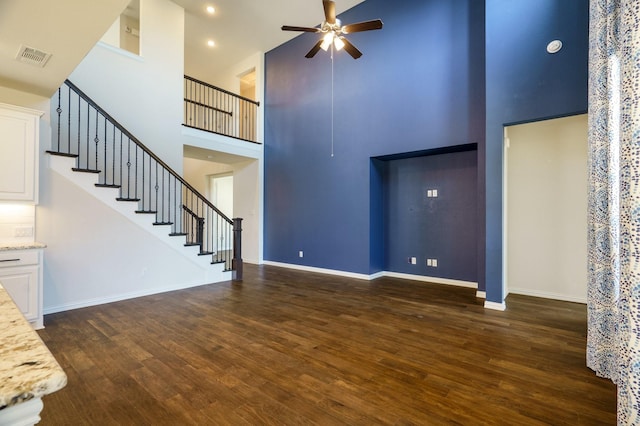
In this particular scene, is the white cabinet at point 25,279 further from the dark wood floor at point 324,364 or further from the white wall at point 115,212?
the white wall at point 115,212

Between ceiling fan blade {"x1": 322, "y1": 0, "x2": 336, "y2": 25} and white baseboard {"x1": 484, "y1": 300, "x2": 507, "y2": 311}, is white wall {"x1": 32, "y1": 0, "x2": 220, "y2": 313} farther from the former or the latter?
white baseboard {"x1": 484, "y1": 300, "x2": 507, "y2": 311}

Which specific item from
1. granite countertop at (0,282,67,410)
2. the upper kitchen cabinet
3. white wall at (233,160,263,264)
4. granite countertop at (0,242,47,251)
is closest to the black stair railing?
the upper kitchen cabinet

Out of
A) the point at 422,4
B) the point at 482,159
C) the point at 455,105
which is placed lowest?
the point at 482,159

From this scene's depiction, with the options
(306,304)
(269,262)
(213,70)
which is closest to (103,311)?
(306,304)

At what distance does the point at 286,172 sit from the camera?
6.89 m

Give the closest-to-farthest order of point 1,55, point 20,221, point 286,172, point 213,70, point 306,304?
point 1,55 < point 20,221 < point 306,304 < point 286,172 < point 213,70

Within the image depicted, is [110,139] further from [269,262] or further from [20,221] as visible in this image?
[269,262]

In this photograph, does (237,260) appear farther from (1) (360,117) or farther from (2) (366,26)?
(2) (366,26)

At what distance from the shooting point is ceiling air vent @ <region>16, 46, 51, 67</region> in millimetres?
2531

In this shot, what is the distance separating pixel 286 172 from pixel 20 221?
14.9 ft

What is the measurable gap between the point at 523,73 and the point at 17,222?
6.14m

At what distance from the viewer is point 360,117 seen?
5.64 meters

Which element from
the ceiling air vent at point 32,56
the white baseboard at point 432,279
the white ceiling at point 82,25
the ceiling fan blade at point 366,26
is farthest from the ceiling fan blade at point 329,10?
the white baseboard at point 432,279

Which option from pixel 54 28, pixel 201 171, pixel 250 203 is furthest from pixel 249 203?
pixel 54 28
